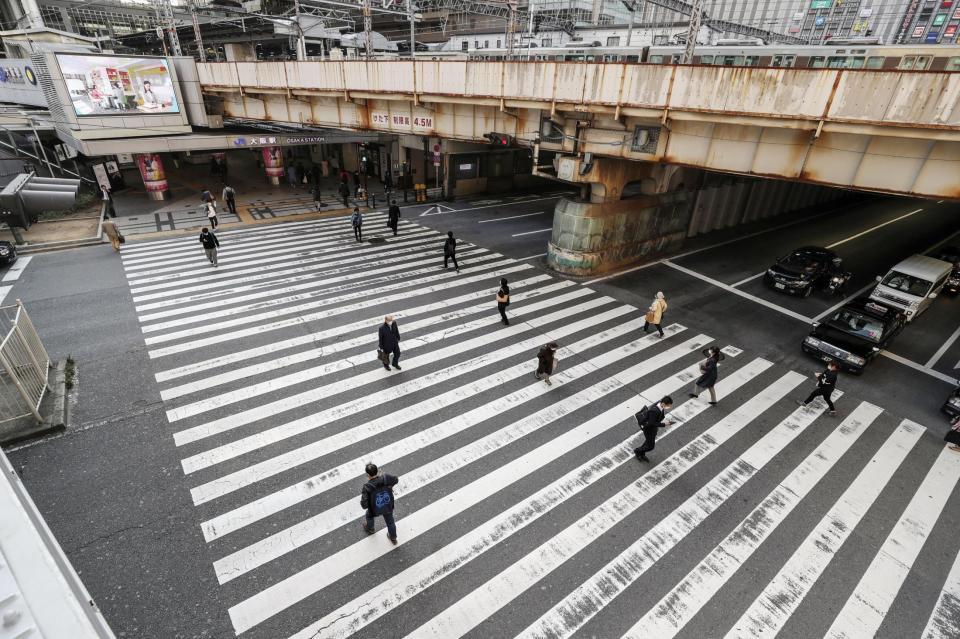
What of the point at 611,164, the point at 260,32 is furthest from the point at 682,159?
the point at 260,32

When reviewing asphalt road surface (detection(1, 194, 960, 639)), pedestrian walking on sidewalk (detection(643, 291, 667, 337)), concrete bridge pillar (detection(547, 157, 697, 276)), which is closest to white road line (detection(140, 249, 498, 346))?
asphalt road surface (detection(1, 194, 960, 639))

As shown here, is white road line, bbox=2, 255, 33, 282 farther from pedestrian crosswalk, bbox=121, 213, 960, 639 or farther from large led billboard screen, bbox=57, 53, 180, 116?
large led billboard screen, bbox=57, 53, 180, 116

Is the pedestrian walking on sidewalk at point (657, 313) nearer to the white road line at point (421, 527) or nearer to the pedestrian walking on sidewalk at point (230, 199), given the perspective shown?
the white road line at point (421, 527)

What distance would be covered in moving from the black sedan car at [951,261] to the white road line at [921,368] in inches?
309

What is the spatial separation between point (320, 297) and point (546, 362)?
8224 millimetres

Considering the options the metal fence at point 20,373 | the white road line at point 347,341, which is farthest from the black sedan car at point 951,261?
the metal fence at point 20,373

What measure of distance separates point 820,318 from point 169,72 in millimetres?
31231

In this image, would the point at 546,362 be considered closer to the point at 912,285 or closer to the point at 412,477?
the point at 412,477

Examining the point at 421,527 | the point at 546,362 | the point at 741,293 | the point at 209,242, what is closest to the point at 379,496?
the point at 421,527

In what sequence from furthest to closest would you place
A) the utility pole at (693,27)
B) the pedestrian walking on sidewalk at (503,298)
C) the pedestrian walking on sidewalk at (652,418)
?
the pedestrian walking on sidewalk at (503,298) < the utility pole at (693,27) < the pedestrian walking on sidewalk at (652,418)

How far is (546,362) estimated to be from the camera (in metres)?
10.7

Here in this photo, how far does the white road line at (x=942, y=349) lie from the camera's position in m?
13.4

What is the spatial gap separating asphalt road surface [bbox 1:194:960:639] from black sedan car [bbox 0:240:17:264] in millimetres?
2866

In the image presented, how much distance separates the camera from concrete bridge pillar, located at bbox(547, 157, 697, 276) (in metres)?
16.3
